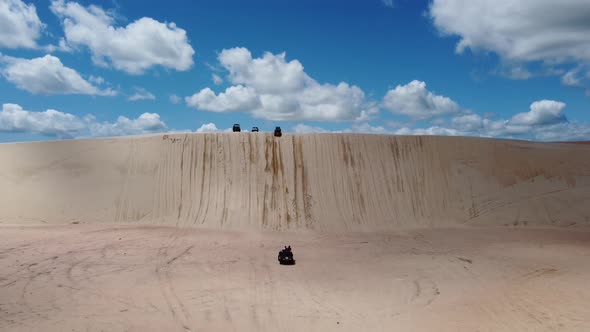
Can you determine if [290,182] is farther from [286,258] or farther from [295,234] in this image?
[286,258]

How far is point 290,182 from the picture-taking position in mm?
14750

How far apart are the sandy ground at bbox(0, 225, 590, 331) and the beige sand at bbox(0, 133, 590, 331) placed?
4 cm

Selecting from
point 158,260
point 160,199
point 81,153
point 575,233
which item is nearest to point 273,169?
point 160,199

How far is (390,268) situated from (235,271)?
334cm

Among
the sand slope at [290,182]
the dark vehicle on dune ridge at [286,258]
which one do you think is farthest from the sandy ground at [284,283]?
the sand slope at [290,182]

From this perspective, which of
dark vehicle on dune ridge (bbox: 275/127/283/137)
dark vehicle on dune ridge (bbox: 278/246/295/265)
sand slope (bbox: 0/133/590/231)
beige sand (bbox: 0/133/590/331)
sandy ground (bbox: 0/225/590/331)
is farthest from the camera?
dark vehicle on dune ridge (bbox: 275/127/283/137)

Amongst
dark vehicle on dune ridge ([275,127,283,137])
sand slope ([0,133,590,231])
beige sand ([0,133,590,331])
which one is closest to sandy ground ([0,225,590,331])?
beige sand ([0,133,590,331])

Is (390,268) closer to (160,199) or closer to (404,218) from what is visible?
(404,218)

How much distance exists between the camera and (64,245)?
10.1 m

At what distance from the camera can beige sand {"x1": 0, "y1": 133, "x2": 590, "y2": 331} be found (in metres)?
6.16

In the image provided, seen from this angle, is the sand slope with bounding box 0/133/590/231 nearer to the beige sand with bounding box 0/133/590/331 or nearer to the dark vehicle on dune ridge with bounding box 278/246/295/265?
the beige sand with bounding box 0/133/590/331

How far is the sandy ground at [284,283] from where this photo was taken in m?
5.82

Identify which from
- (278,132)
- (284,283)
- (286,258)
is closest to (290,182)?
(278,132)

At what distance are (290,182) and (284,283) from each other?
7.37 meters
